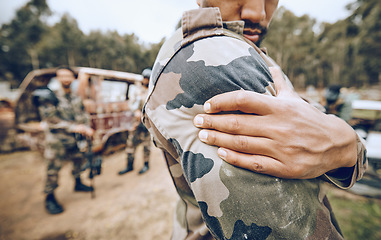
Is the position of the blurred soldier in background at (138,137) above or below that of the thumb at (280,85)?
below

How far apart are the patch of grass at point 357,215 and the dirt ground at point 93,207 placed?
295cm

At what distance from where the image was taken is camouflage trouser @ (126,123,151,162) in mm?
4910

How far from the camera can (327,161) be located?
0.58 m

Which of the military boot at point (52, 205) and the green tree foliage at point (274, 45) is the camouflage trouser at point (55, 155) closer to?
the military boot at point (52, 205)

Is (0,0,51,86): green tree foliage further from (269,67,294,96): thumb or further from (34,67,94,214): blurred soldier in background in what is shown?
(269,67,294,96): thumb

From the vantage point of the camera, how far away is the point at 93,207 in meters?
Result: 3.48

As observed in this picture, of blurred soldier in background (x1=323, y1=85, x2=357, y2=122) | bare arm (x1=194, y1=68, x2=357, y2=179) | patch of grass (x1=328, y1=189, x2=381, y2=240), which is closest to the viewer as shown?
bare arm (x1=194, y1=68, x2=357, y2=179)

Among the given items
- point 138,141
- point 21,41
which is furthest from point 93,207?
point 21,41

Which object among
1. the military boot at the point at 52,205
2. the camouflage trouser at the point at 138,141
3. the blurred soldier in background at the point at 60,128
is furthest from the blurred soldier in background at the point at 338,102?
the military boot at the point at 52,205

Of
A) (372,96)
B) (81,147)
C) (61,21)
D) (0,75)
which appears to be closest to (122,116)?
(81,147)

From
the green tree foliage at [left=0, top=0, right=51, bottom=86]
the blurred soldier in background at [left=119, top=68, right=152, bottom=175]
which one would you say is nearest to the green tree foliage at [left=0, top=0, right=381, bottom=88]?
the green tree foliage at [left=0, top=0, right=51, bottom=86]

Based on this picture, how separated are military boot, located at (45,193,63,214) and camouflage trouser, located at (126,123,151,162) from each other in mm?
1900

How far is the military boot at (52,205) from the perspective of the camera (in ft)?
10.8

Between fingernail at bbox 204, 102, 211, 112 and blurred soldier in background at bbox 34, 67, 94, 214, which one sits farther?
blurred soldier in background at bbox 34, 67, 94, 214
